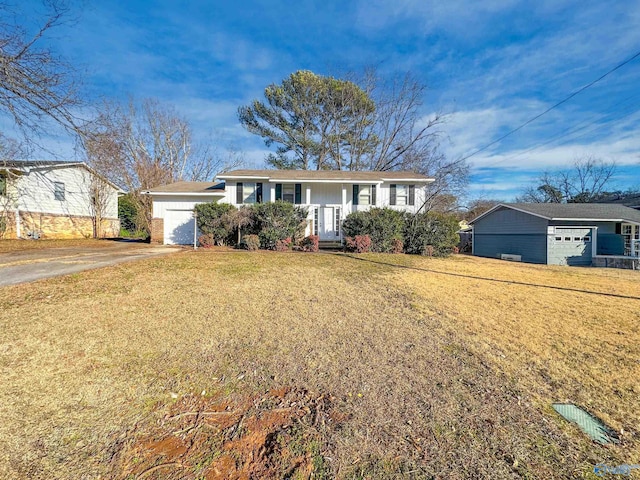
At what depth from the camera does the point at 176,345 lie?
3518 millimetres

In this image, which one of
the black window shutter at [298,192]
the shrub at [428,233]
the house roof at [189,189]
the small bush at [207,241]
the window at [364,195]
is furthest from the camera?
the window at [364,195]

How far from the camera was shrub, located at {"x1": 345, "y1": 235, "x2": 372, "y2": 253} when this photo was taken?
41.2ft

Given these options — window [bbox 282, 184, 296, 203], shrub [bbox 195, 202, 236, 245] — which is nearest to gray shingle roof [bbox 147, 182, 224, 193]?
shrub [bbox 195, 202, 236, 245]

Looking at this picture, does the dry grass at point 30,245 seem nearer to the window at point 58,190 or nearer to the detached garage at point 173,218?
the detached garage at point 173,218

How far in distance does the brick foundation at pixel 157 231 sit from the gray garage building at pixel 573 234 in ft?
69.3

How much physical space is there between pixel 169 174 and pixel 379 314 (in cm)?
2698

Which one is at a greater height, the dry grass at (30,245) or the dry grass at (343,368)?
the dry grass at (30,245)

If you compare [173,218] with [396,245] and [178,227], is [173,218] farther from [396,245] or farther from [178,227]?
[396,245]

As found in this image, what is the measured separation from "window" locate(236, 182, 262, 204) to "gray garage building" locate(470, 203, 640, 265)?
16011mm

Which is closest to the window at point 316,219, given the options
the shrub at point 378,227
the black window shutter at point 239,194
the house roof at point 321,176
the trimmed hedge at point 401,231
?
the house roof at point 321,176

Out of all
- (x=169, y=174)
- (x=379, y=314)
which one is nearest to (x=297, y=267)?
(x=379, y=314)

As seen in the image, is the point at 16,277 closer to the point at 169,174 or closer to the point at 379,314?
the point at 379,314

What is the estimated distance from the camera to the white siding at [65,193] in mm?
16266

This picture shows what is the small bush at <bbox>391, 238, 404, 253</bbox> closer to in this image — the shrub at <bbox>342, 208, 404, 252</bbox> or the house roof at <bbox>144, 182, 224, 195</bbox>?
the shrub at <bbox>342, 208, 404, 252</bbox>
